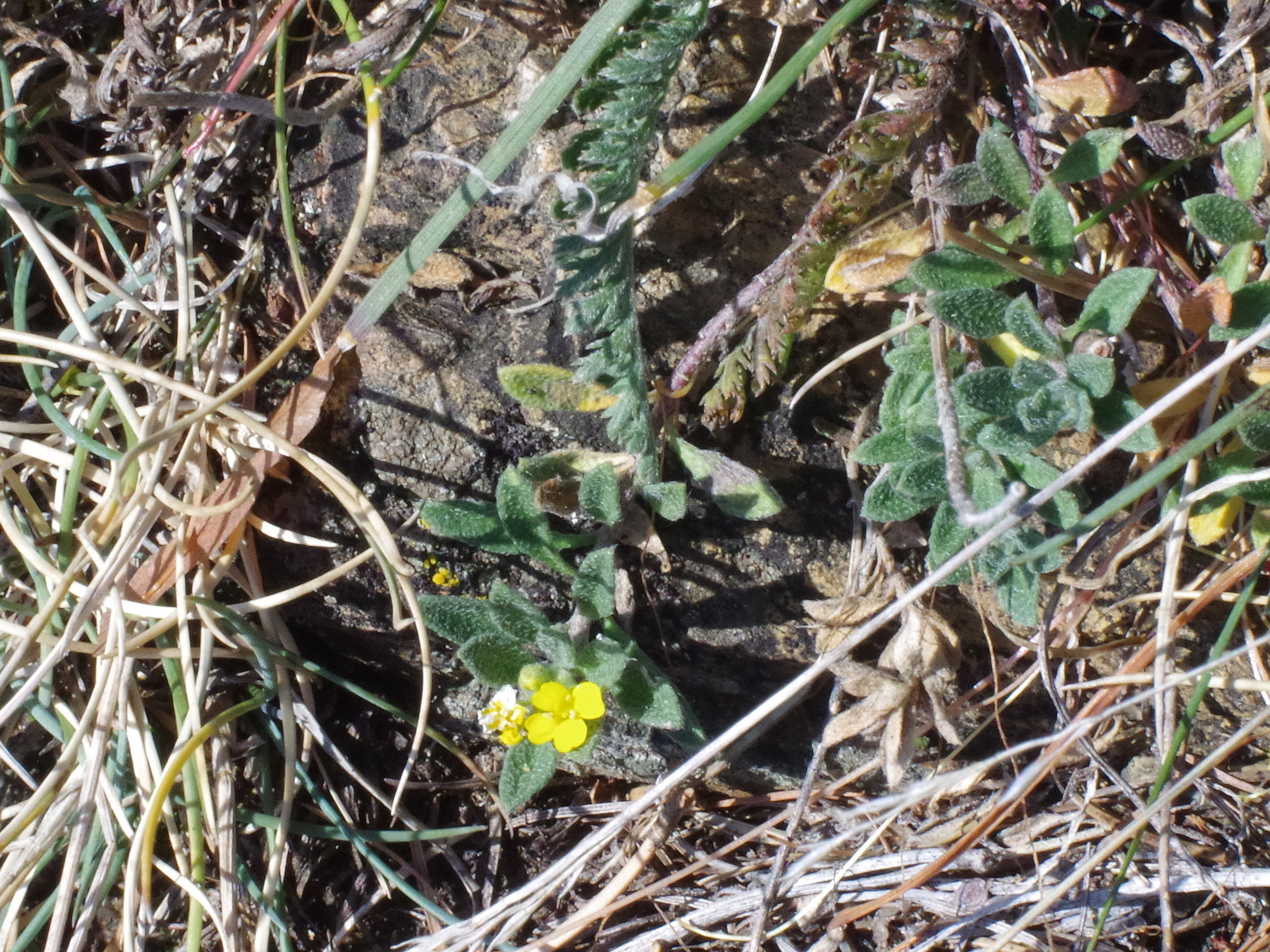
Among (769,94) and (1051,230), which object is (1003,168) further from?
(769,94)

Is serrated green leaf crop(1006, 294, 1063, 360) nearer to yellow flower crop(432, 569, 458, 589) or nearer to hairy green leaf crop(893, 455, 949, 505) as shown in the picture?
hairy green leaf crop(893, 455, 949, 505)

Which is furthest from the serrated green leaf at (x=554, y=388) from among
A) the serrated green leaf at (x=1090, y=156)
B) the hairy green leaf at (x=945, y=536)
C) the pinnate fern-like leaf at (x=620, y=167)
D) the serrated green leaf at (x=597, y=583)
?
the serrated green leaf at (x=1090, y=156)

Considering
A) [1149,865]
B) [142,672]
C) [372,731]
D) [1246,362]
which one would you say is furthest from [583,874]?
[1246,362]

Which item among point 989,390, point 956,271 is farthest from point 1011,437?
point 956,271

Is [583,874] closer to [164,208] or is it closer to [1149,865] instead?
[1149,865]

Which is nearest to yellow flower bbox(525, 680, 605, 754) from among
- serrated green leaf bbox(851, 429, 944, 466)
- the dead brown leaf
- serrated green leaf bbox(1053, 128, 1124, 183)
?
the dead brown leaf

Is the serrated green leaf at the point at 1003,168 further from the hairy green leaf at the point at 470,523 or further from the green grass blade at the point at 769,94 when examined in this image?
the hairy green leaf at the point at 470,523
